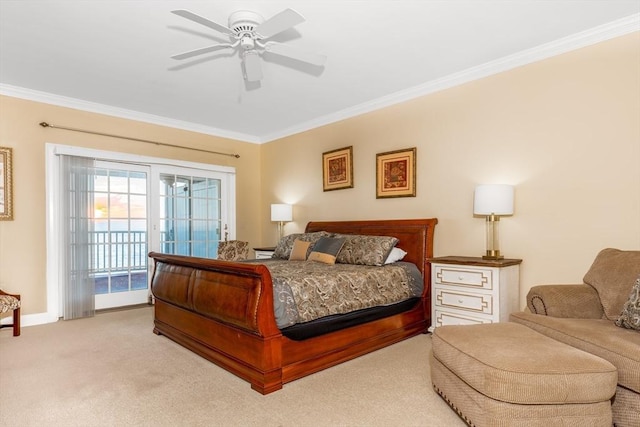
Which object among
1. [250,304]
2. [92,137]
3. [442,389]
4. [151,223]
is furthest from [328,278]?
[92,137]

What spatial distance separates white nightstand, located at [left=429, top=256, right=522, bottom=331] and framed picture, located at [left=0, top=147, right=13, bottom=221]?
14.7ft

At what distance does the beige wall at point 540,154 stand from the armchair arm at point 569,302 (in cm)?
59

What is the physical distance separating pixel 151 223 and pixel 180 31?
3.02 metres

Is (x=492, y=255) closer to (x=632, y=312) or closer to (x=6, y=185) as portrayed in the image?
(x=632, y=312)

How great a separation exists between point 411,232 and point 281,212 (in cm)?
217

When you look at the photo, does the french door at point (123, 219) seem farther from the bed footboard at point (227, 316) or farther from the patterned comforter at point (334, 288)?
the patterned comforter at point (334, 288)

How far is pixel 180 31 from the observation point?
2867mm

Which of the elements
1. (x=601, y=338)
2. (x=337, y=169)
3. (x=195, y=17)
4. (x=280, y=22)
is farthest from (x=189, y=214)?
(x=601, y=338)

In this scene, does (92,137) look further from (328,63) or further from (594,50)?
(594,50)

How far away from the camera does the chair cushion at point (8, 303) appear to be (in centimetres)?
346

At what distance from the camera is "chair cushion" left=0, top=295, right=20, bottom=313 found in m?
3.46

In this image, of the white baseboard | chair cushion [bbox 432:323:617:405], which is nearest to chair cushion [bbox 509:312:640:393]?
chair cushion [bbox 432:323:617:405]

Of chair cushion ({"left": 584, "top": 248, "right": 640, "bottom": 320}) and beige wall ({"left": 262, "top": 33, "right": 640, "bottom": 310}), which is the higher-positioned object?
beige wall ({"left": 262, "top": 33, "right": 640, "bottom": 310})

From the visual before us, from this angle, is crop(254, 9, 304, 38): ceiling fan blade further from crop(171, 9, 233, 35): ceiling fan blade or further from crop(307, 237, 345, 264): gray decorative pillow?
crop(307, 237, 345, 264): gray decorative pillow
